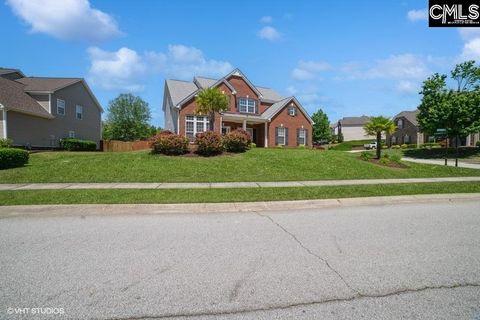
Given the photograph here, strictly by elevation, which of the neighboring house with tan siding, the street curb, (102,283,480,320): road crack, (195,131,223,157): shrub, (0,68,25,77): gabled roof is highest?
(0,68,25,77): gabled roof

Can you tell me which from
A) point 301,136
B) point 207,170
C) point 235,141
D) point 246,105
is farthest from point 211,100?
point 301,136

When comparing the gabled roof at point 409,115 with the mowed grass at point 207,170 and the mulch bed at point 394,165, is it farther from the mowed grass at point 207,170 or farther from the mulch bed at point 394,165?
the mowed grass at point 207,170

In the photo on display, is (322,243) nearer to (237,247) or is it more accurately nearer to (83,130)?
(237,247)

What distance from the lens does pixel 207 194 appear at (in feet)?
29.4

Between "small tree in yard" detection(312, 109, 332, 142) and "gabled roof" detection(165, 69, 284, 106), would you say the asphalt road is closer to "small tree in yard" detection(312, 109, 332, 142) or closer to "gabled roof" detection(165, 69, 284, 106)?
"gabled roof" detection(165, 69, 284, 106)

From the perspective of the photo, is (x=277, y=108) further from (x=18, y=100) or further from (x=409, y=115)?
(x=409, y=115)

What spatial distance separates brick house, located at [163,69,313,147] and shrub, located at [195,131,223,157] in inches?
384

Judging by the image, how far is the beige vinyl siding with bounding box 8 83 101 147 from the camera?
23453 millimetres

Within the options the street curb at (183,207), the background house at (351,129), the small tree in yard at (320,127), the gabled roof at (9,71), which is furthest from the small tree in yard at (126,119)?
the background house at (351,129)

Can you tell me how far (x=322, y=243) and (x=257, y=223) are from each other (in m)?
1.69

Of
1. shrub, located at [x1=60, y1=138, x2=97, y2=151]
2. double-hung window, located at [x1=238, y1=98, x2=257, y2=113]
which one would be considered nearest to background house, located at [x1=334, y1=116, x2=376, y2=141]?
double-hung window, located at [x1=238, y1=98, x2=257, y2=113]

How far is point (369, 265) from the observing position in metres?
4.09

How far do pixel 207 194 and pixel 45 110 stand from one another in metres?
25.0

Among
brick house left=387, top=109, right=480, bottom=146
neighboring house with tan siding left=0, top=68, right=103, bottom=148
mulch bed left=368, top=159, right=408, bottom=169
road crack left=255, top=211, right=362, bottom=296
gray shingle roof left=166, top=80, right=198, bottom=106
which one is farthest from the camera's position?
brick house left=387, top=109, right=480, bottom=146
